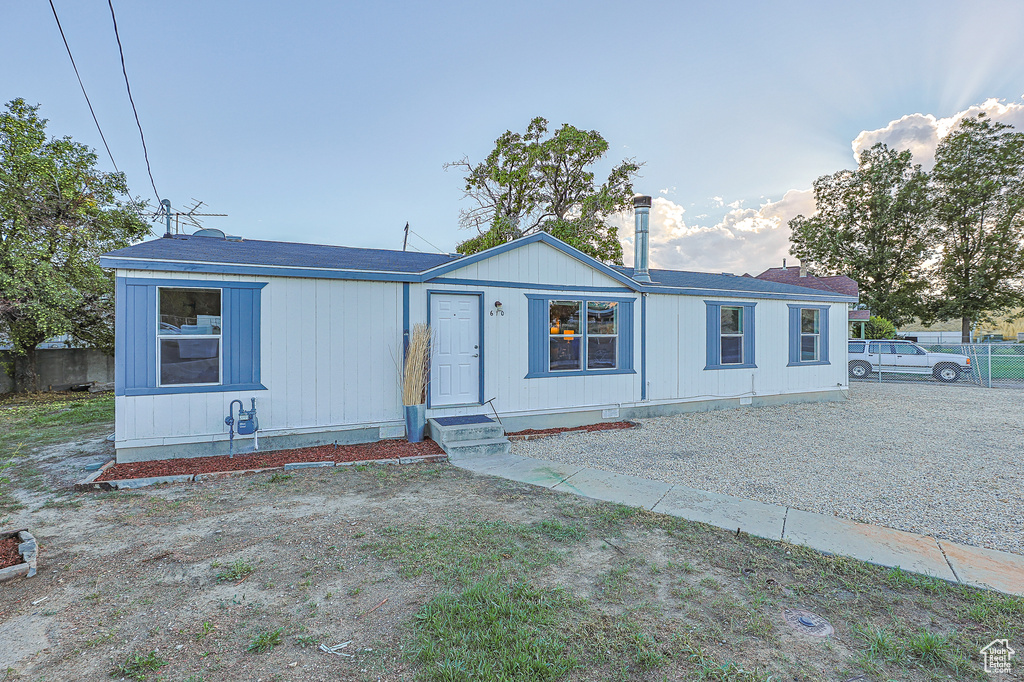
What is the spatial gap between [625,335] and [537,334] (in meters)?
1.74

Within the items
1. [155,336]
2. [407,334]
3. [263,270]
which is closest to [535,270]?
[407,334]

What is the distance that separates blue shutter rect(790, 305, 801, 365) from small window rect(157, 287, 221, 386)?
10.5 m

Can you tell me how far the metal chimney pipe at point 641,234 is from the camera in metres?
8.73

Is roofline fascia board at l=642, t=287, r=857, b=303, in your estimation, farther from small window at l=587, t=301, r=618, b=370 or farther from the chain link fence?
the chain link fence

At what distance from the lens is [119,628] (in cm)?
234

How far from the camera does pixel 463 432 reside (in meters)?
6.11

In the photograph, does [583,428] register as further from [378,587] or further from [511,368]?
[378,587]

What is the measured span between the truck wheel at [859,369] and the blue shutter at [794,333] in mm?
7842

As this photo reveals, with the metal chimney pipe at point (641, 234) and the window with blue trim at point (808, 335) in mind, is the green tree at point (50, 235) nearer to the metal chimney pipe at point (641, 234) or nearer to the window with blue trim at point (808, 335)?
the metal chimney pipe at point (641, 234)

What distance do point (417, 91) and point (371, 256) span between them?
658 centimetres

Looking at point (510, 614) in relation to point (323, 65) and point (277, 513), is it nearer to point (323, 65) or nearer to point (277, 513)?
point (277, 513)

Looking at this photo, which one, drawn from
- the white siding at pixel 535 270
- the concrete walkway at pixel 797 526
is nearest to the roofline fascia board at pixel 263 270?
the white siding at pixel 535 270

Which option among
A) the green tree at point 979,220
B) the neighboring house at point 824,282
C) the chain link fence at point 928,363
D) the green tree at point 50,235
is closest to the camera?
the green tree at point 50,235

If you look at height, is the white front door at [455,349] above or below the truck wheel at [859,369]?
above
